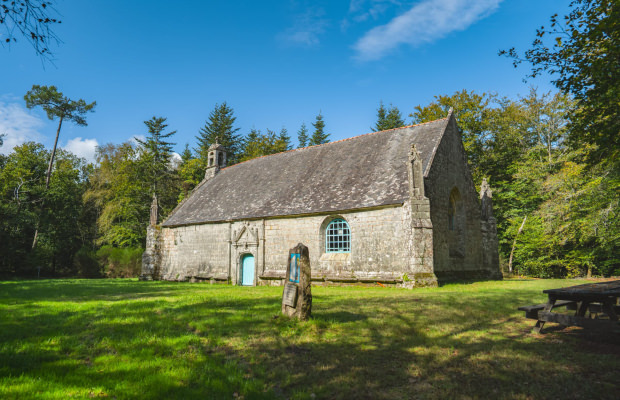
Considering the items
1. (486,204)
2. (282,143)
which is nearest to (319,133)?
(282,143)

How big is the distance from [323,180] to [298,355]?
16691 mm

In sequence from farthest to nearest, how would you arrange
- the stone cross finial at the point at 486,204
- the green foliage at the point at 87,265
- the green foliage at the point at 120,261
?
1. the green foliage at the point at 87,265
2. the green foliage at the point at 120,261
3. the stone cross finial at the point at 486,204

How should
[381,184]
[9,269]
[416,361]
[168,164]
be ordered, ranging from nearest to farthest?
1. [416,361]
2. [381,184]
3. [9,269]
4. [168,164]

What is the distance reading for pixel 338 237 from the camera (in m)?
19.4

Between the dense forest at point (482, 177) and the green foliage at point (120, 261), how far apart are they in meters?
0.11

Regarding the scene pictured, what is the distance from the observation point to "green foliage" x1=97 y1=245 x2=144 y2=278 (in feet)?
119

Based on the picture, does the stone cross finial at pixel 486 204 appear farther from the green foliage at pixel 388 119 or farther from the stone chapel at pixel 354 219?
the green foliage at pixel 388 119

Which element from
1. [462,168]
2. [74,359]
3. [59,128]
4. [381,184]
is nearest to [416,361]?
[74,359]

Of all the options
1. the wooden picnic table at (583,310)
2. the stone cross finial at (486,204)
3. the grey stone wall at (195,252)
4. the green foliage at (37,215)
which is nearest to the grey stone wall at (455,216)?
the stone cross finial at (486,204)

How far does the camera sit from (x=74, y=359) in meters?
5.82

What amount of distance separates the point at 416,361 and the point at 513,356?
4.86 feet

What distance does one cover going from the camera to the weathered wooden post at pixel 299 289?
7.80m

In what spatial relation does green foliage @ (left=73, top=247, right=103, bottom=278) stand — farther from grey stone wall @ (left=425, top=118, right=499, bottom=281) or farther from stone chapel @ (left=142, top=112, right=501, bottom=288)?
grey stone wall @ (left=425, top=118, right=499, bottom=281)

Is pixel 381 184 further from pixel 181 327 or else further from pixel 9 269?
pixel 9 269
